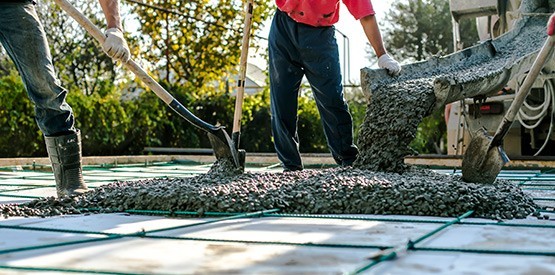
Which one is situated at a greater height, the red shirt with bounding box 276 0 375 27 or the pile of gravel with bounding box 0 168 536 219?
the red shirt with bounding box 276 0 375 27

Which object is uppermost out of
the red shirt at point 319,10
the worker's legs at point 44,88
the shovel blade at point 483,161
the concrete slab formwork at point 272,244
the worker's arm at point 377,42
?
the red shirt at point 319,10

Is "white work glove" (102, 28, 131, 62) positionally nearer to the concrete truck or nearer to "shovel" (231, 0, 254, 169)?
"shovel" (231, 0, 254, 169)

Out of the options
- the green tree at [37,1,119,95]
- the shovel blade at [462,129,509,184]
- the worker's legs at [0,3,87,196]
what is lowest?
the shovel blade at [462,129,509,184]

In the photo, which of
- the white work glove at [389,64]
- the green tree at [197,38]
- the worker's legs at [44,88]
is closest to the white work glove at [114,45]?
the worker's legs at [44,88]

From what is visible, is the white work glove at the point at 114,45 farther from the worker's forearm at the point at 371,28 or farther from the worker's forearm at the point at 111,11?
the worker's forearm at the point at 371,28

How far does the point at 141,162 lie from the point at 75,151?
3706 mm

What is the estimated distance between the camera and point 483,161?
3178 mm

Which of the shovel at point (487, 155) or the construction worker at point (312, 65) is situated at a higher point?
the construction worker at point (312, 65)

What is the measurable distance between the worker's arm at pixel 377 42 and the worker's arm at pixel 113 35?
135 centimetres

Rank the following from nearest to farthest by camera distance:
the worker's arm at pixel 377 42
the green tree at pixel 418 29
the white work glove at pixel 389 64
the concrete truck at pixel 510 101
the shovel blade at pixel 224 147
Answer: the shovel blade at pixel 224 147 < the worker's arm at pixel 377 42 < the white work glove at pixel 389 64 < the concrete truck at pixel 510 101 < the green tree at pixel 418 29

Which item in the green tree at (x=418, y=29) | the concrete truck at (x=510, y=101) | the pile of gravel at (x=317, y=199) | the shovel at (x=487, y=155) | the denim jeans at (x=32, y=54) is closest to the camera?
the pile of gravel at (x=317, y=199)

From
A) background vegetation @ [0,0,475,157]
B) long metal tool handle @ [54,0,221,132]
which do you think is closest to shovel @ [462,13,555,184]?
long metal tool handle @ [54,0,221,132]

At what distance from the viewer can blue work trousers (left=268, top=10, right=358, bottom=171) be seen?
12.3 ft

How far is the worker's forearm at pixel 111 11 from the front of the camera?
9.77ft
